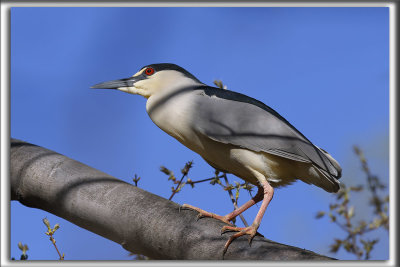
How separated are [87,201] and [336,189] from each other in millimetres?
1128

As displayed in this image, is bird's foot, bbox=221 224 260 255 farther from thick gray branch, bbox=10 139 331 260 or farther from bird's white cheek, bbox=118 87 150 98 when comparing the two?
bird's white cheek, bbox=118 87 150 98

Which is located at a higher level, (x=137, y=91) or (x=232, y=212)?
(x=137, y=91)

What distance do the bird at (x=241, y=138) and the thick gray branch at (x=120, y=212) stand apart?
1.02ft

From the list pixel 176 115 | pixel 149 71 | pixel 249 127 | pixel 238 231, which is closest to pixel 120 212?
pixel 238 231

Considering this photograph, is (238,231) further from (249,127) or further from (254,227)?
(249,127)

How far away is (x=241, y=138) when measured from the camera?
196cm

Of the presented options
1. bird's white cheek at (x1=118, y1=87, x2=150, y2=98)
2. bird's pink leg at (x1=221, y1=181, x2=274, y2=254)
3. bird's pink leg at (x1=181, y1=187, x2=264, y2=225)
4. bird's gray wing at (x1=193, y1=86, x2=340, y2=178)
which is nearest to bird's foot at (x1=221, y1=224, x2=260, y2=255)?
bird's pink leg at (x1=221, y1=181, x2=274, y2=254)

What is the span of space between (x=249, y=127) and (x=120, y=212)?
734 mm

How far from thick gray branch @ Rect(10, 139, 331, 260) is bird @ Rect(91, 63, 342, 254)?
1.02 ft

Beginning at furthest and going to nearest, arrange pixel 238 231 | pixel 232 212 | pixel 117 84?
1. pixel 117 84
2. pixel 232 212
3. pixel 238 231

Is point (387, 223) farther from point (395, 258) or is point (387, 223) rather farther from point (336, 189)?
point (336, 189)

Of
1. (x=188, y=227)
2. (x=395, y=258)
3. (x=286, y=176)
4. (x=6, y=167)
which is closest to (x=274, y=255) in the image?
(x=188, y=227)

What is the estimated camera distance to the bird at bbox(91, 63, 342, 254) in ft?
6.37

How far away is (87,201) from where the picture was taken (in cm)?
169
